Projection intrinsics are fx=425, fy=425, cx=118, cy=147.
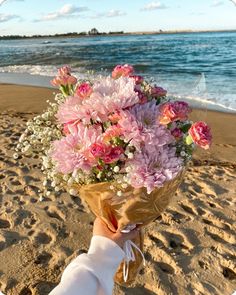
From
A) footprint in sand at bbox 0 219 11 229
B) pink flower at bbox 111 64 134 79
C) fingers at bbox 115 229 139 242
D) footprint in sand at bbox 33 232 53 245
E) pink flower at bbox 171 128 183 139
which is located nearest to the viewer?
pink flower at bbox 171 128 183 139

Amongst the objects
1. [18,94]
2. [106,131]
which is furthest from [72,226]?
[18,94]

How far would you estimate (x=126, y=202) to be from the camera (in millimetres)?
1910

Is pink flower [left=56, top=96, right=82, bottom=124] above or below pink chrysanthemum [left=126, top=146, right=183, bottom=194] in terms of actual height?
above

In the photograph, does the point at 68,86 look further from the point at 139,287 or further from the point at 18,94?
the point at 18,94

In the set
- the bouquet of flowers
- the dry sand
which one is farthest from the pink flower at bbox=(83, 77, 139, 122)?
the dry sand

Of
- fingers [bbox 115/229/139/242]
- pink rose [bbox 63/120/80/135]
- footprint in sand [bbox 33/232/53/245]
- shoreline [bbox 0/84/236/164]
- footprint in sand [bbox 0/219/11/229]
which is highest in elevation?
pink rose [bbox 63/120/80/135]

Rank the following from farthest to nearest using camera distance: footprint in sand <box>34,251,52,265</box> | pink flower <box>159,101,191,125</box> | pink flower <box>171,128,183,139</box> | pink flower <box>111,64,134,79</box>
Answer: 1. footprint in sand <box>34,251,52,265</box>
2. pink flower <box>111,64,134,79</box>
3. pink flower <box>171,128,183,139</box>
4. pink flower <box>159,101,191,125</box>

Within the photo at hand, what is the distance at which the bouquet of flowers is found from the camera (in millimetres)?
1745

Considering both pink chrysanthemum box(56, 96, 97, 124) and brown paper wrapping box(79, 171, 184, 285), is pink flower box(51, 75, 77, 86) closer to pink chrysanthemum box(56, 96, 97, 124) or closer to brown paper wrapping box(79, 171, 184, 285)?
pink chrysanthemum box(56, 96, 97, 124)

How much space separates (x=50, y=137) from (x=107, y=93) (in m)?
0.36

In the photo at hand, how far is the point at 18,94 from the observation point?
40.2ft

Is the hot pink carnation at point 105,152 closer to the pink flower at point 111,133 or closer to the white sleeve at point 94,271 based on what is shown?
the pink flower at point 111,133

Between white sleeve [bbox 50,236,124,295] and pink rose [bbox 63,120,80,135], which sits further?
pink rose [bbox 63,120,80,135]

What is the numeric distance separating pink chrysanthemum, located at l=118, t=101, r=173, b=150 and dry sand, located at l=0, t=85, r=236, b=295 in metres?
0.60
